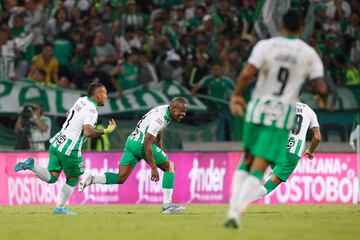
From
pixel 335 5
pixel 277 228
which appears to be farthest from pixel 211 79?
pixel 277 228

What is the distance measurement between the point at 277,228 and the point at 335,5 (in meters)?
17.3

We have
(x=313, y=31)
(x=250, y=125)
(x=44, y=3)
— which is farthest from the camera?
(x=313, y=31)

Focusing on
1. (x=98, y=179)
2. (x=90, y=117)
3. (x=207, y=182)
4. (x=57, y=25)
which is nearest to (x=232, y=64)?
(x=207, y=182)

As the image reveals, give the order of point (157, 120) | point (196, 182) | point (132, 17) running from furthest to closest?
point (132, 17) → point (196, 182) → point (157, 120)

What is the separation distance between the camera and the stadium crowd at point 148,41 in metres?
24.8

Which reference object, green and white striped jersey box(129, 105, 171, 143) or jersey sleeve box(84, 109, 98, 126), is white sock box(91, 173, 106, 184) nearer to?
green and white striped jersey box(129, 105, 171, 143)

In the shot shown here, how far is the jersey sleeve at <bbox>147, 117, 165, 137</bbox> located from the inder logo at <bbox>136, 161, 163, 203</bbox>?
6.52 metres

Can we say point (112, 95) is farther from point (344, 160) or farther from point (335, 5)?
point (335, 5)

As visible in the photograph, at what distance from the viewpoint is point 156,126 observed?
16.5 meters

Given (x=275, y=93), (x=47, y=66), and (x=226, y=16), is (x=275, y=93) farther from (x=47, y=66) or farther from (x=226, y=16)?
(x=226, y=16)

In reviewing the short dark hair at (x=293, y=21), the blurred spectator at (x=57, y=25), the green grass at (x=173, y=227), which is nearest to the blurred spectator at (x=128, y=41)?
the blurred spectator at (x=57, y=25)

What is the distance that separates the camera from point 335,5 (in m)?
28.8

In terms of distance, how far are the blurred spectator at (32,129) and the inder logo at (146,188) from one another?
7.57 feet

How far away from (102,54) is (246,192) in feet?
47.7
